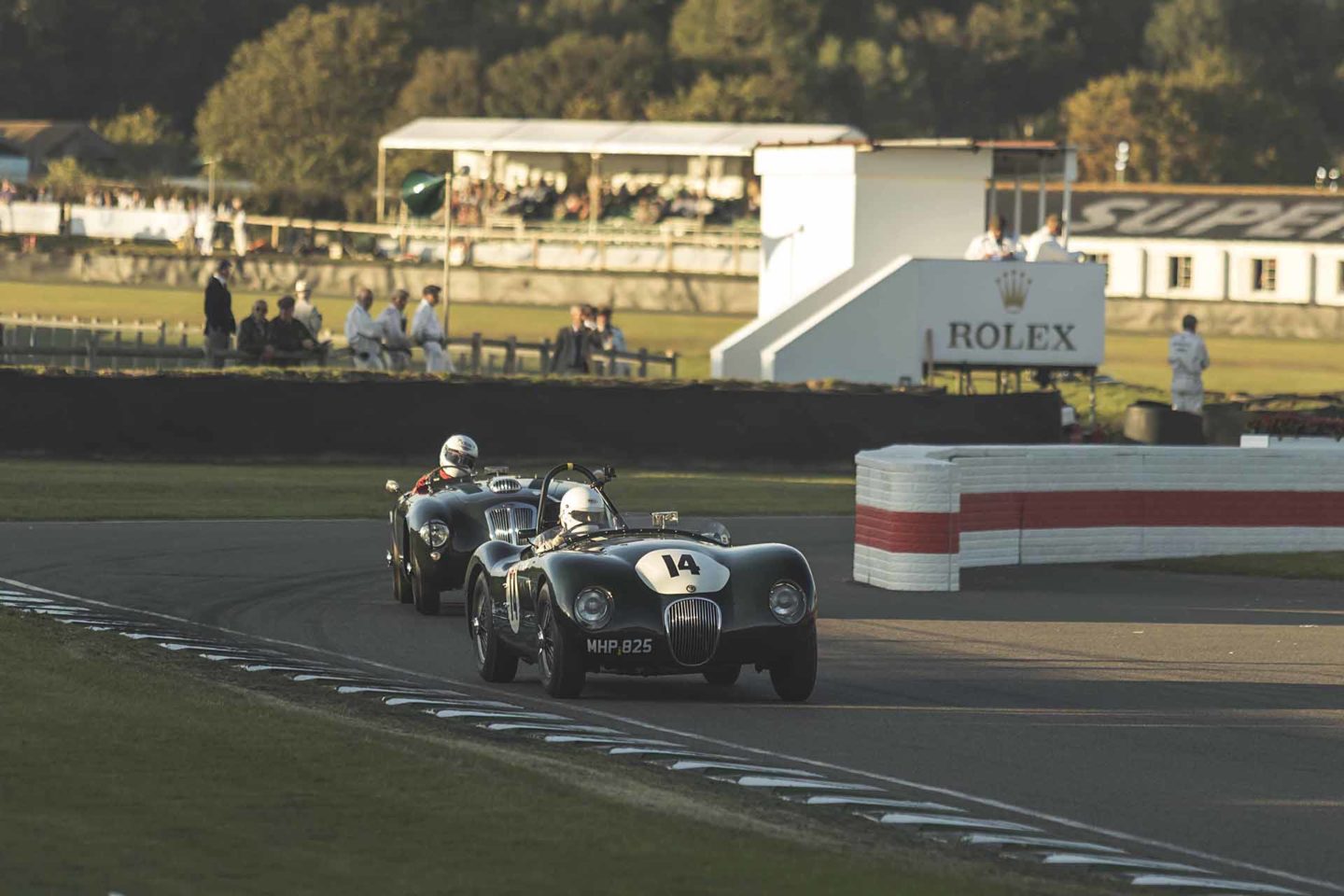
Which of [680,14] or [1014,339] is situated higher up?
[680,14]

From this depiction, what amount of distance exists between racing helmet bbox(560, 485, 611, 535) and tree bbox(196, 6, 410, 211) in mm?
79280

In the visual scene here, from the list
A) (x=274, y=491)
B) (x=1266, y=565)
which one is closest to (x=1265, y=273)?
(x=274, y=491)

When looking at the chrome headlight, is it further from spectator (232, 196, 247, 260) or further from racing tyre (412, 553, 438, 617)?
spectator (232, 196, 247, 260)

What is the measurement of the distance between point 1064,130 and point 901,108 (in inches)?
305

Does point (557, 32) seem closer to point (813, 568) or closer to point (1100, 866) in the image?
point (813, 568)

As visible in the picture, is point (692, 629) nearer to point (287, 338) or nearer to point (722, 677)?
point (722, 677)

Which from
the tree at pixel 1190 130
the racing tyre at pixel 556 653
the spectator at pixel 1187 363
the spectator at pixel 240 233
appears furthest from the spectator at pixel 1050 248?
the tree at pixel 1190 130

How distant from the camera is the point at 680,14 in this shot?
380 feet

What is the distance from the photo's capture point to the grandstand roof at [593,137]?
203 ft

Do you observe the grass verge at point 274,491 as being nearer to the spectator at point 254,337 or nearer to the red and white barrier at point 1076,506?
the spectator at point 254,337

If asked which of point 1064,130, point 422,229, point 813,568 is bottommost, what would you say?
point 813,568

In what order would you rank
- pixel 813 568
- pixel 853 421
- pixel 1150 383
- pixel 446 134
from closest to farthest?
pixel 813 568, pixel 853 421, pixel 1150 383, pixel 446 134

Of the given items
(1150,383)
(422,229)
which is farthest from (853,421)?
(422,229)

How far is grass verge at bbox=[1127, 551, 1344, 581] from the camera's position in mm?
18578
